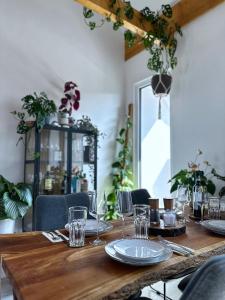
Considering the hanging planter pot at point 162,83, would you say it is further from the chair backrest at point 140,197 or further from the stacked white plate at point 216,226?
the stacked white plate at point 216,226

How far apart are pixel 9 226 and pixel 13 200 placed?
54 cm

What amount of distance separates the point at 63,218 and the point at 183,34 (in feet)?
8.68

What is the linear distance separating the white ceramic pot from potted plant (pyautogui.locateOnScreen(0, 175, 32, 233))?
0.38 metres

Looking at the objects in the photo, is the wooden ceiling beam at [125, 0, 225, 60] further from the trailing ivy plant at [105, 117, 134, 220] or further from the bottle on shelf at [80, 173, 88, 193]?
the bottle on shelf at [80, 173, 88, 193]

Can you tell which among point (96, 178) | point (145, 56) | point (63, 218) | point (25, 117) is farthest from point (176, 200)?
point (145, 56)

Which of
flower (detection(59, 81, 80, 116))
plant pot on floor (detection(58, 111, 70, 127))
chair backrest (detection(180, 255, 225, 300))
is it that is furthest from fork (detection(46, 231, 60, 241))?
flower (detection(59, 81, 80, 116))

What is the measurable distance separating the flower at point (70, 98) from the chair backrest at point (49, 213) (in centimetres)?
166

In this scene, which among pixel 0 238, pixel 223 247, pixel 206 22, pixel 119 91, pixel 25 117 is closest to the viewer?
pixel 223 247

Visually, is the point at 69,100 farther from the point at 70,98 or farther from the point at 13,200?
the point at 13,200

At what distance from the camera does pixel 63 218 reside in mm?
1780

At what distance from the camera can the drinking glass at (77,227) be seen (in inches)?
47.2

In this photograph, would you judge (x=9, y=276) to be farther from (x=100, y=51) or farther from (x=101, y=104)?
(x=100, y=51)

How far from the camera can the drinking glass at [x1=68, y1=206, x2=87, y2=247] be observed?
1.20 metres

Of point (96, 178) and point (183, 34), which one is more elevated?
point (183, 34)
